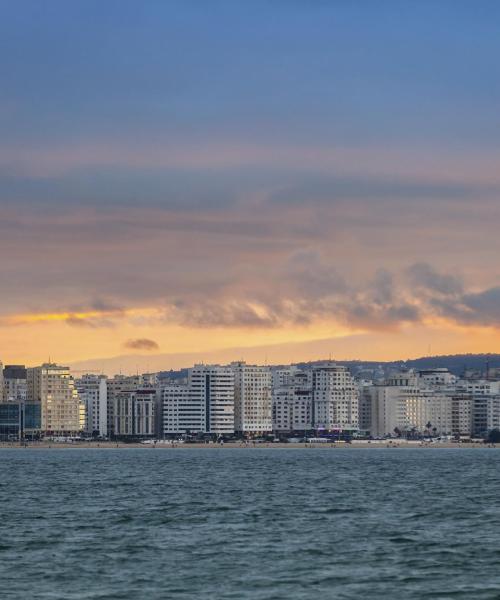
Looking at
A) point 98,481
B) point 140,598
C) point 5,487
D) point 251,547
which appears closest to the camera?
point 140,598

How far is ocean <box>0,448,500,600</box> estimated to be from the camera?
51688mm

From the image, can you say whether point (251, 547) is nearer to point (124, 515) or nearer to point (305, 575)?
point (305, 575)

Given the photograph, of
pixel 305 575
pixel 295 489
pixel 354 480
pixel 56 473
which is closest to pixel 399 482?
pixel 354 480

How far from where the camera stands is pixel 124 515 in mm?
82125

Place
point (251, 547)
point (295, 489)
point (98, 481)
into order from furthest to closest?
point (98, 481) < point (295, 489) < point (251, 547)

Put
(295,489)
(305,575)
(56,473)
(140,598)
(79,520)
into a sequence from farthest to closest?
(56,473) < (295,489) < (79,520) < (305,575) < (140,598)

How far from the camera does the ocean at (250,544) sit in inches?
2035

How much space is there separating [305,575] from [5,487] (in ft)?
235

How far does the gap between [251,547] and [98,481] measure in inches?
2726

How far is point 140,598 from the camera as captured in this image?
49.3 m

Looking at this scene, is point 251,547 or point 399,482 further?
point 399,482

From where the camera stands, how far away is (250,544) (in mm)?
64875

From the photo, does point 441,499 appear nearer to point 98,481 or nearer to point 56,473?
point 98,481

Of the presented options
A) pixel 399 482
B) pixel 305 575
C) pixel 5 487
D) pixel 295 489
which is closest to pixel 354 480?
pixel 399 482
